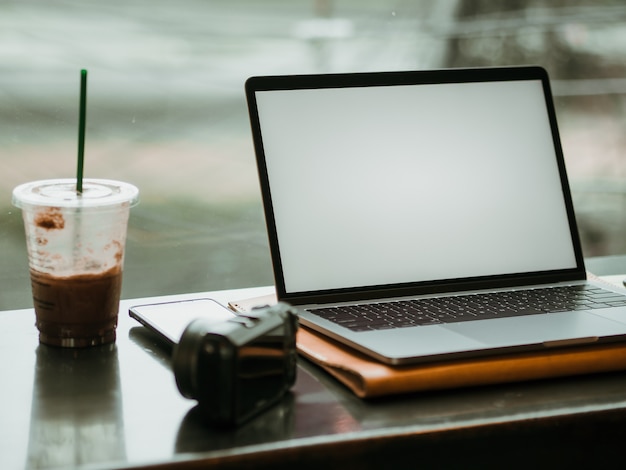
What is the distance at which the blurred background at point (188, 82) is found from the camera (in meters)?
1.30

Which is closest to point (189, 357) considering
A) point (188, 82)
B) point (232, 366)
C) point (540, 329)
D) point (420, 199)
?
point (232, 366)

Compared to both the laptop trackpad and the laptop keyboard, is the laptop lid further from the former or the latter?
the laptop trackpad

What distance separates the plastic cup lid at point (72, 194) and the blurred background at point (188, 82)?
45 centimetres

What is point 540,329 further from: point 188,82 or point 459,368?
point 188,82

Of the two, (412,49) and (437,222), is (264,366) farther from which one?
(412,49)

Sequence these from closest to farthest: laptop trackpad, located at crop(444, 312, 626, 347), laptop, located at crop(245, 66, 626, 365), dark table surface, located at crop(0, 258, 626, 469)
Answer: dark table surface, located at crop(0, 258, 626, 469)
laptop trackpad, located at crop(444, 312, 626, 347)
laptop, located at crop(245, 66, 626, 365)

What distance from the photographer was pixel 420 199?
40.9 inches

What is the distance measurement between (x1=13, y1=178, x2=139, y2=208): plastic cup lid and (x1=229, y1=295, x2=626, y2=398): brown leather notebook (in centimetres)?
27

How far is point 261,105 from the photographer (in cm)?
99

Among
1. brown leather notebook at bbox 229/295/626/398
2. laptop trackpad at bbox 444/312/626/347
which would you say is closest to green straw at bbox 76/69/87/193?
brown leather notebook at bbox 229/295/626/398

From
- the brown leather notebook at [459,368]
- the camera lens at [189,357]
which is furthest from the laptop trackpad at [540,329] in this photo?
the camera lens at [189,357]

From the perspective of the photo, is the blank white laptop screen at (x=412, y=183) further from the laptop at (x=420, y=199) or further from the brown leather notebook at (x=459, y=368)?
the brown leather notebook at (x=459, y=368)

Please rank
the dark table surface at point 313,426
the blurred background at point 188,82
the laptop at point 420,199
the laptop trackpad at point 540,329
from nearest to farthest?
1. the dark table surface at point 313,426
2. the laptop trackpad at point 540,329
3. the laptop at point 420,199
4. the blurred background at point 188,82

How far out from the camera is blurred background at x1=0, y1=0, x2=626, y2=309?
1.30 m
